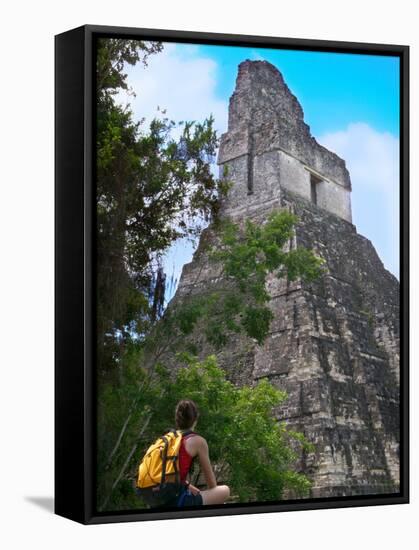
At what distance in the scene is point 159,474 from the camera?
11.5 m

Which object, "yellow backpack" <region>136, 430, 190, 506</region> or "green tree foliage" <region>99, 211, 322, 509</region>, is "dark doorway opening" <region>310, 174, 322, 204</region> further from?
"yellow backpack" <region>136, 430, 190, 506</region>

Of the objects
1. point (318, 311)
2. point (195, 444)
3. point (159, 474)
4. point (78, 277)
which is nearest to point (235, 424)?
point (195, 444)

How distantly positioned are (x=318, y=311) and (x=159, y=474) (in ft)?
6.84

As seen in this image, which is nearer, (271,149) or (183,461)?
(183,461)

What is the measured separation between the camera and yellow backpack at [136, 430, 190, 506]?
11.4 meters

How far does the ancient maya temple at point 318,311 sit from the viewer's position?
1225cm

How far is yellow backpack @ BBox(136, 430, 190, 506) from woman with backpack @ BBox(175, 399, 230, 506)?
6 cm

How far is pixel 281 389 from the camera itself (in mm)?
12258

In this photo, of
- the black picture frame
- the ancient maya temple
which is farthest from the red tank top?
the ancient maya temple

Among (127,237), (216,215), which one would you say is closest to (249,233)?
(216,215)

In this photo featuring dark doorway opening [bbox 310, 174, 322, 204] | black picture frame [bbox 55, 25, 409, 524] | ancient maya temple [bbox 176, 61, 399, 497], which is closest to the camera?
black picture frame [bbox 55, 25, 409, 524]

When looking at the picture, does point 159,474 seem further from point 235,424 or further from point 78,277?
point 78,277

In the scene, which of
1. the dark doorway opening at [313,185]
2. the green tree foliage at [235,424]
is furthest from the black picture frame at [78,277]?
the dark doorway opening at [313,185]

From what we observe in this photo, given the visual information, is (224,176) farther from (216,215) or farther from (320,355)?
(320,355)
